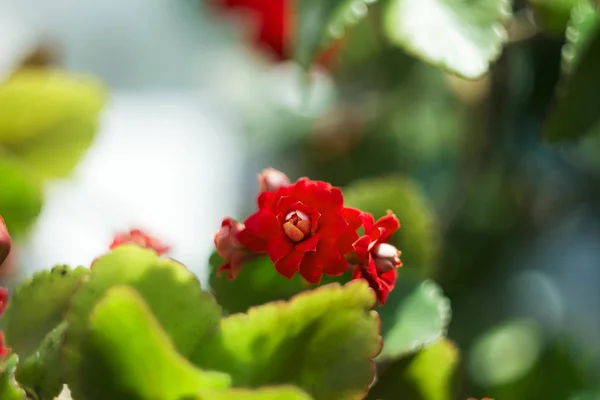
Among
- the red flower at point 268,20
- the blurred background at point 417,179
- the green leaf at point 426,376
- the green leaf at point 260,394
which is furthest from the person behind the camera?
the red flower at point 268,20

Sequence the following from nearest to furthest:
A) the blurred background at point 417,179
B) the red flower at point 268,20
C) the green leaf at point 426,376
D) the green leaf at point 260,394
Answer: the green leaf at point 260,394, the green leaf at point 426,376, the blurred background at point 417,179, the red flower at point 268,20

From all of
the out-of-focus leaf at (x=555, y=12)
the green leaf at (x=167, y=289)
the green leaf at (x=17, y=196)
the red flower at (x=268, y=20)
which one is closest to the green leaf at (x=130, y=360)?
the green leaf at (x=167, y=289)

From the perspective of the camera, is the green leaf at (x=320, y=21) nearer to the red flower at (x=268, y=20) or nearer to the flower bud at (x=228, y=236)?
the flower bud at (x=228, y=236)

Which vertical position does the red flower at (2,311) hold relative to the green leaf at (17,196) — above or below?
below

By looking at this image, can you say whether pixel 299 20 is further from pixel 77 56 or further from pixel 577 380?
pixel 77 56

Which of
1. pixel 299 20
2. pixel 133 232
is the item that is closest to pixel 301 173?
pixel 299 20

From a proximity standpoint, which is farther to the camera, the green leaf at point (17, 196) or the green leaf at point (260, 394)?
the green leaf at point (17, 196)

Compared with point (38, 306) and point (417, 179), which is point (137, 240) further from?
point (417, 179)

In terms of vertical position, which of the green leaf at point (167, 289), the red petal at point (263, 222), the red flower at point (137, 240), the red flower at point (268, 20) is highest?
the red flower at point (268, 20)
